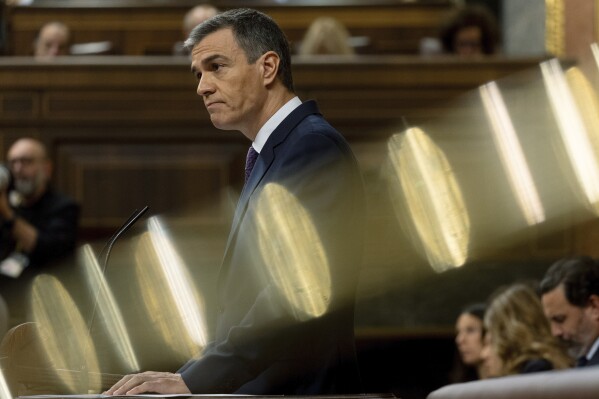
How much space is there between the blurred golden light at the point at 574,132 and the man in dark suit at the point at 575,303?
1.65 metres

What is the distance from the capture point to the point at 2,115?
606 cm

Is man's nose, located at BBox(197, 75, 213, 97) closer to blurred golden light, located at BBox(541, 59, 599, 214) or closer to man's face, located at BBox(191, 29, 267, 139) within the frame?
man's face, located at BBox(191, 29, 267, 139)

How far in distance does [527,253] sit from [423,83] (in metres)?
0.99

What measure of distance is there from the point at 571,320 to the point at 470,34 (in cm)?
278

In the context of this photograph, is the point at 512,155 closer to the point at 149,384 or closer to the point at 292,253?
the point at 292,253

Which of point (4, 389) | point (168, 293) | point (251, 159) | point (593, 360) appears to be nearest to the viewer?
point (4, 389)

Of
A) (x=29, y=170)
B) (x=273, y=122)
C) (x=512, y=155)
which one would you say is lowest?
(x=512, y=155)

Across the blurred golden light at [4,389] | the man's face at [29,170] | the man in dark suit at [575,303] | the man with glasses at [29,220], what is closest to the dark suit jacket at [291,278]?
the blurred golden light at [4,389]

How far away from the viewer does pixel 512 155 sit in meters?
5.86

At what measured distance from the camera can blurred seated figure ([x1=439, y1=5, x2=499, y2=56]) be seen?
6.69 m

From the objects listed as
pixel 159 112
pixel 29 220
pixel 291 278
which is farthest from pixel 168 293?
pixel 291 278

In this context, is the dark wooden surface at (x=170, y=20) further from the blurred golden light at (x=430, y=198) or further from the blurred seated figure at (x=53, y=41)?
the blurred golden light at (x=430, y=198)

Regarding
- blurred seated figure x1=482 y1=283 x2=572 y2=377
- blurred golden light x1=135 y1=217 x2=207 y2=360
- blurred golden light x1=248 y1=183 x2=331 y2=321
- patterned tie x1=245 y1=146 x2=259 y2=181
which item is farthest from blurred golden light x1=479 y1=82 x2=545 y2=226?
blurred golden light x1=248 y1=183 x2=331 y2=321

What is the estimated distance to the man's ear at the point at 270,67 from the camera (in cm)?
223
